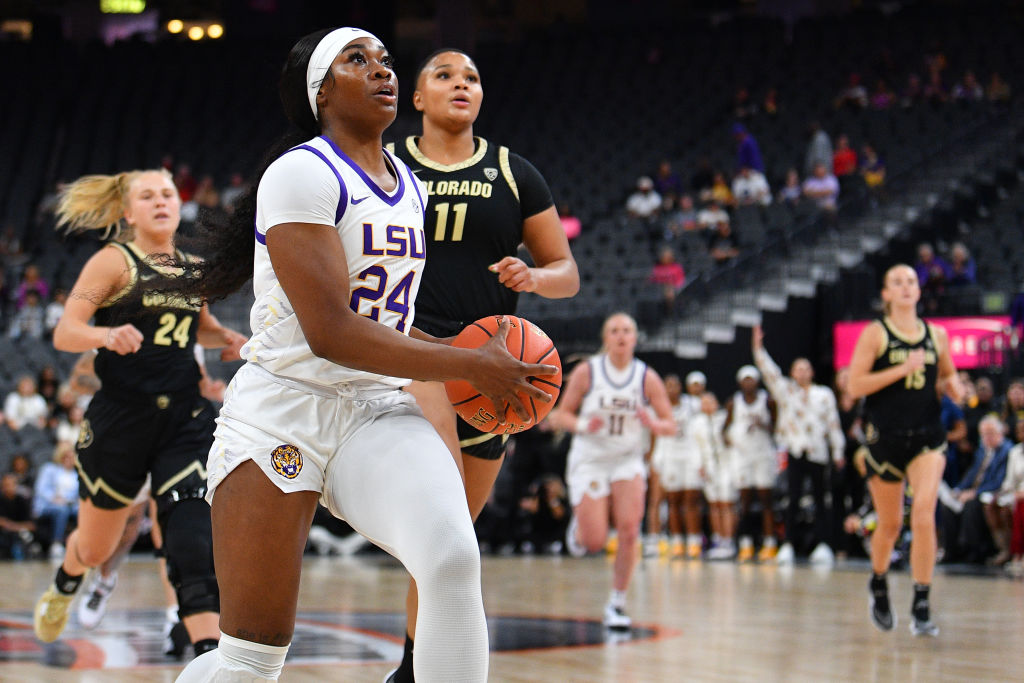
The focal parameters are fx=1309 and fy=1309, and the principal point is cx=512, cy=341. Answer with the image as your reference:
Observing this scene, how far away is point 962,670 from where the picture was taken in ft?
19.4

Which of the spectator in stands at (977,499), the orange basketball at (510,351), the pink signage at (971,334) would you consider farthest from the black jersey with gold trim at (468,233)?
the pink signage at (971,334)

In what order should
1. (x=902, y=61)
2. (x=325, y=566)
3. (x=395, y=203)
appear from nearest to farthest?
1. (x=395, y=203)
2. (x=325, y=566)
3. (x=902, y=61)

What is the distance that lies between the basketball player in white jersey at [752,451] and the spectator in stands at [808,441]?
23 centimetres

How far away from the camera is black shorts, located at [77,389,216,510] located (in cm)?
566

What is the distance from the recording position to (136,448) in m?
5.68

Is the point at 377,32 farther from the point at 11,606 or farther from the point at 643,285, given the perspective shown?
the point at 11,606

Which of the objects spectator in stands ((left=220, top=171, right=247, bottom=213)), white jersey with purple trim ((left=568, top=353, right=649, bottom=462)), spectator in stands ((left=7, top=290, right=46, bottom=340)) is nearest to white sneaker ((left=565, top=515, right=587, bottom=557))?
white jersey with purple trim ((left=568, top=353, right=649, bottom=462))

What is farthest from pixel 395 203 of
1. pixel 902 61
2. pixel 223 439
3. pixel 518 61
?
pixel 518 61

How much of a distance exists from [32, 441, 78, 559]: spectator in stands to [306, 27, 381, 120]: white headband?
11954mm

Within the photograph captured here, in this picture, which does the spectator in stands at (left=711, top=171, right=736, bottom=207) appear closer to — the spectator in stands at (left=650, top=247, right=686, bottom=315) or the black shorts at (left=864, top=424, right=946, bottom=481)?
the spectator in stands at (left=650, top=247, right=686, bottom=315)

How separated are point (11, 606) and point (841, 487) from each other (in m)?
8.02

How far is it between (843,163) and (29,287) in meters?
12.1

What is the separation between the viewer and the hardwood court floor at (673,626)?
5.80 meters

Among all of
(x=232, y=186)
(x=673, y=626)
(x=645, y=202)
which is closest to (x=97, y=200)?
(x=673, y=626)
